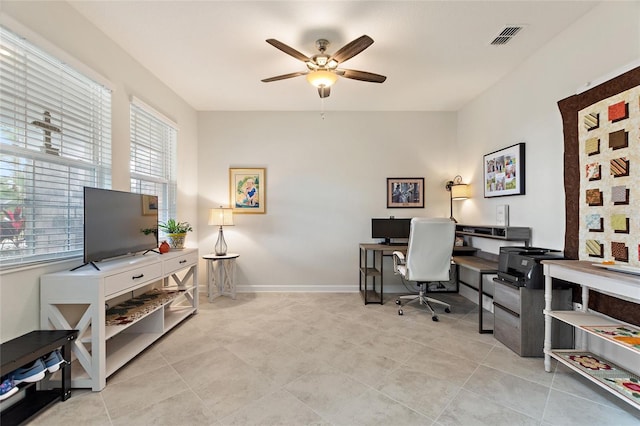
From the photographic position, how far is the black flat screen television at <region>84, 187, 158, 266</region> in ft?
6.51

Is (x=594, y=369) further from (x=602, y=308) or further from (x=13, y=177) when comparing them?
(x=13, y=177)

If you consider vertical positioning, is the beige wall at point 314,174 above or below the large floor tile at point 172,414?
above

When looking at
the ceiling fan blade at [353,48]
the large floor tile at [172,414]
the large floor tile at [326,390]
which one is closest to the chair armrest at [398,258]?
the large floor tile at [326,390]

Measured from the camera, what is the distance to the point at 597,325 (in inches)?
70.7

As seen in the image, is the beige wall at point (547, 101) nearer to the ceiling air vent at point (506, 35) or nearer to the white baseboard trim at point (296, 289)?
the ceiling air vent at point (506, 35)

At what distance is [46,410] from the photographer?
64.3 inches

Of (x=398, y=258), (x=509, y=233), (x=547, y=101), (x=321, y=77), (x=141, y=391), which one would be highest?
(x=321, y=77)

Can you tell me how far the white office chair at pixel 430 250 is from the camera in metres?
3.04

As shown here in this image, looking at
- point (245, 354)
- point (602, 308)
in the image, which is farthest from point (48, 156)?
point (602, 308)

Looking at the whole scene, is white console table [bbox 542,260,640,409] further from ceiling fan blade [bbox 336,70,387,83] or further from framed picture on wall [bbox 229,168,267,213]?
framed picture on wall [bbox 229,168,267,213]

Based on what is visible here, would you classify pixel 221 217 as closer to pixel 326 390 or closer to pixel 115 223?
pixel 115 223

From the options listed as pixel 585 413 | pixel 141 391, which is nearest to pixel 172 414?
pixel 141 391

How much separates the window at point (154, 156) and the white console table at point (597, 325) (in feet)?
12.6

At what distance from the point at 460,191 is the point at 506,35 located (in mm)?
1978
